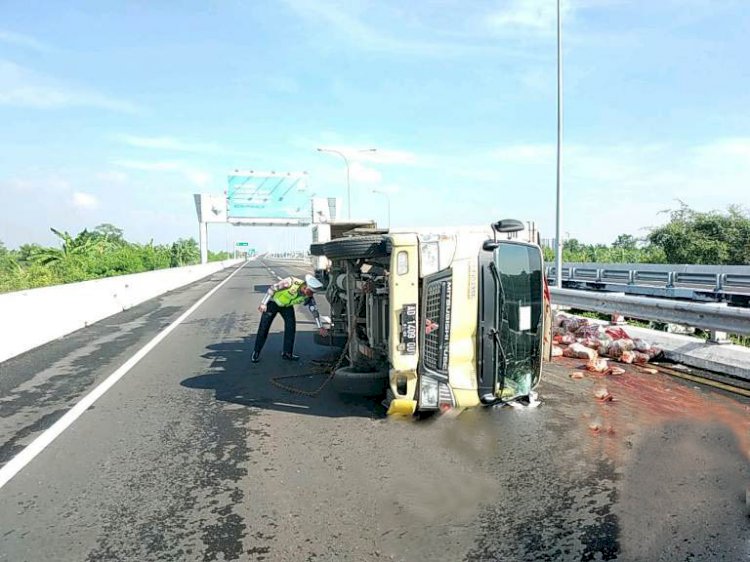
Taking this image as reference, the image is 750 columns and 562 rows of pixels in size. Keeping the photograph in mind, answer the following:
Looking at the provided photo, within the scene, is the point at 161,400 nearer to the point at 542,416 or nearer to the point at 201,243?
the point at 542,416

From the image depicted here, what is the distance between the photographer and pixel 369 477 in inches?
168

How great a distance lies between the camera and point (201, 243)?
56094 mm

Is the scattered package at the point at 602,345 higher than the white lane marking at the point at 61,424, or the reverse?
the scattered package at the point at 602,345

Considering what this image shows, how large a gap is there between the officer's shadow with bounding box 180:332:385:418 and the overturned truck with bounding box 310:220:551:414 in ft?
2.93

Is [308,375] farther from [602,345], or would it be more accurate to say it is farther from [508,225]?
[602,345]

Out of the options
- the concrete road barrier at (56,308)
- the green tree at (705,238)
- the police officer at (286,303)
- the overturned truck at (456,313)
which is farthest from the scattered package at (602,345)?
the green tree at (705,238)

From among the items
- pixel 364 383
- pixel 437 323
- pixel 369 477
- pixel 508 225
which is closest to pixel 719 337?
pixel 508 225

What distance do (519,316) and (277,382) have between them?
11.1 feet

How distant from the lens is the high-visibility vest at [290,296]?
8.71m

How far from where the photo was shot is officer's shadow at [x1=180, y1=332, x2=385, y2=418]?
6.23 meters

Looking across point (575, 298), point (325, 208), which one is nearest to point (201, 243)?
point (325, 208)

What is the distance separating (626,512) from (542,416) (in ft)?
6.99

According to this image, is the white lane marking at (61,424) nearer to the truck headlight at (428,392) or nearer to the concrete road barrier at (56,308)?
the concrete road barrier at (56,308)

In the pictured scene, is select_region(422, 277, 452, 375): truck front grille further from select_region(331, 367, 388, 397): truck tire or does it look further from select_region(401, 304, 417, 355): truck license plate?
select_region(331, 367, 388, 397): truck tire
